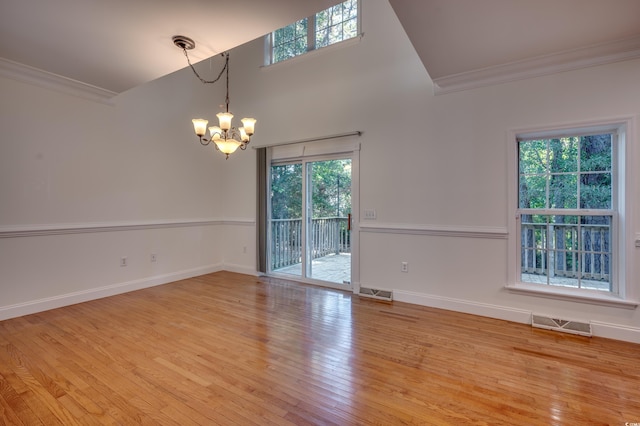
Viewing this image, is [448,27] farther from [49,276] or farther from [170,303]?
[49,276]

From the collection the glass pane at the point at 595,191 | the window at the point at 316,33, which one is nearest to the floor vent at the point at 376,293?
the glass pane at the point at 595,191

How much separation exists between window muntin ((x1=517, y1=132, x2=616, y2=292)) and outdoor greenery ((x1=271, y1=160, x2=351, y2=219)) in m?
2.15

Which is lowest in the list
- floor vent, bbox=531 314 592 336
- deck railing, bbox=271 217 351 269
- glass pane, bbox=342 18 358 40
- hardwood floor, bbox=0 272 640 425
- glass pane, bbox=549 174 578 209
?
hardwood floor, bbox=0 272 640 425

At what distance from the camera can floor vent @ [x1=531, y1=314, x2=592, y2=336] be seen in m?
2.80

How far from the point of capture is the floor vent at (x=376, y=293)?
3.82 meters

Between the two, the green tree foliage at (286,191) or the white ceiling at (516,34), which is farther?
the green tree foliage at (286,191)

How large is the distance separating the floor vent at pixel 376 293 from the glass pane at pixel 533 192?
1.83 meters

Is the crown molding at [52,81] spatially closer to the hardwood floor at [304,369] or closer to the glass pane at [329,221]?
the hardwood floor at [304,369]

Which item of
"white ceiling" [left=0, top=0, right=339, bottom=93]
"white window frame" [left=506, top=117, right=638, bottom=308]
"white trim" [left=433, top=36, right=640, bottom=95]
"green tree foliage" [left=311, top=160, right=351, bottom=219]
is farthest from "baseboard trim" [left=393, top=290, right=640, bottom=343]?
"white ceiling" [left=0, top=0, right=339, bottom=93]

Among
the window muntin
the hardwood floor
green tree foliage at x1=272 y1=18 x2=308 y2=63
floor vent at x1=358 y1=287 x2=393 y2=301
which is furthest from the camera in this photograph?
green tree foliage at x1=272 y1=18 x2=308 y2=63

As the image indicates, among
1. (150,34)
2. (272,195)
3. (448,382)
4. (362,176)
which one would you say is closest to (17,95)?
(150,34)

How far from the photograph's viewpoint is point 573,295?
288 centimetres

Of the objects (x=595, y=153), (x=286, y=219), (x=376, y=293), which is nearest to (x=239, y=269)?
(x=286, y=219)

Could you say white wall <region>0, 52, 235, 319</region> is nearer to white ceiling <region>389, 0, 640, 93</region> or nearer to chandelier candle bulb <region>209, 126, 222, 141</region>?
chandelier candle bulb <region>209, 126, 222, 141</region>
